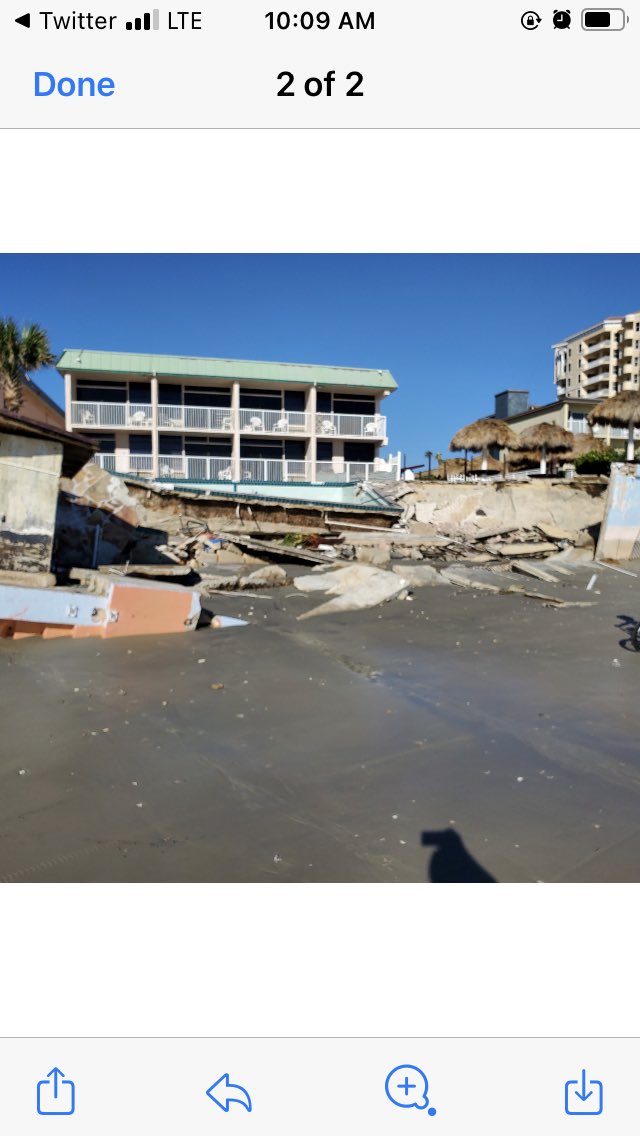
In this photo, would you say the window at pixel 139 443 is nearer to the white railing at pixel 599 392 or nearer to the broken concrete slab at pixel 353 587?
the broken concrete slab at pixel 353 587

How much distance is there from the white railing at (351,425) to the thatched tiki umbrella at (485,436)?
389cm

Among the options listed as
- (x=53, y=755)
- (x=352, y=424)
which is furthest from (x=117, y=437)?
(x=53, y=755)

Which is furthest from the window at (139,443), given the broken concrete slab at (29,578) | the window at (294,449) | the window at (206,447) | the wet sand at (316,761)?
the wet sand at (316,761)

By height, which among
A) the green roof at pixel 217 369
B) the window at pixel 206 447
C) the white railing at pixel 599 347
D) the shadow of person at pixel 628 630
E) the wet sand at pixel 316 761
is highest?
the white railing at pixel 599 347

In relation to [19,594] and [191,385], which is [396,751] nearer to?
[19,594]

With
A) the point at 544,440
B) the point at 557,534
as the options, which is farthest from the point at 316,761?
the point at 544,440

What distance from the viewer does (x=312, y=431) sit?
2525 centimetres

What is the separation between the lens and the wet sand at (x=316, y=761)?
2658mm

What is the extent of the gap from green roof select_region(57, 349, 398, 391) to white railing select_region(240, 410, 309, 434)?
1.31m

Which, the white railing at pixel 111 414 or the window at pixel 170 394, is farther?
the window at pixel 170 394

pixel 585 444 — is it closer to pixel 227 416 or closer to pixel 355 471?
pixel 355 471

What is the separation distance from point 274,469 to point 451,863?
22502 mm

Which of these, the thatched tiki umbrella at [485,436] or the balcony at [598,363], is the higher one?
the balcony at [598,363]

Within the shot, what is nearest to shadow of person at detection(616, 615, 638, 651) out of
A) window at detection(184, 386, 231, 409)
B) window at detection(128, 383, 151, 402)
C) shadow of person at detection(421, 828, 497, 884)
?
shadow of person at detection(421, 828, 497, 884)
